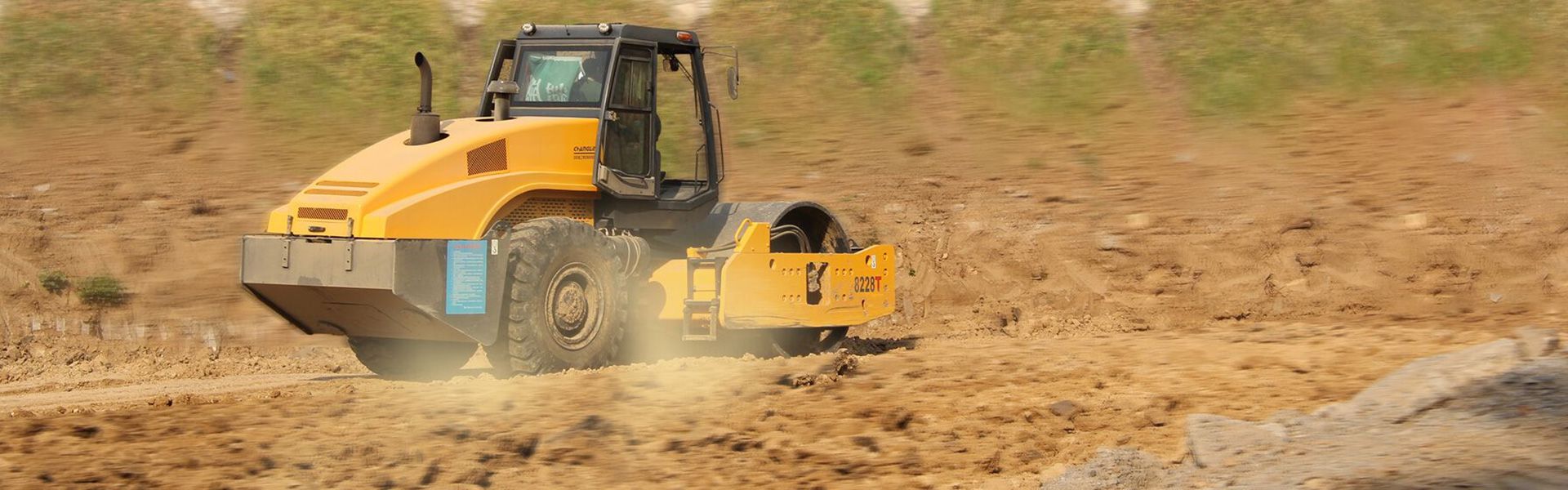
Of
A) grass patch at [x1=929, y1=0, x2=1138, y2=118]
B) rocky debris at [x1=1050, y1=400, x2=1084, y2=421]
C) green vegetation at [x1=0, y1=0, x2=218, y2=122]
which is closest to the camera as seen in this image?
rocky debris at [x1=1050, y1=400, x2=1084, y2=421]

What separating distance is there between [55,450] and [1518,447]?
7164mm

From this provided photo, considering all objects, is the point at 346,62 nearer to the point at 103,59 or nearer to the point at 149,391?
the point at 103,59

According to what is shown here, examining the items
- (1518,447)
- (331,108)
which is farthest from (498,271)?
(331,108)

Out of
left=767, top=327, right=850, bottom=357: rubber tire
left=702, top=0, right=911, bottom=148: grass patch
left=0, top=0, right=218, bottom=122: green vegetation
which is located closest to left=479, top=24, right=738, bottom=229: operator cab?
left=767, top=327, right=850, bottom=357: rubber tire

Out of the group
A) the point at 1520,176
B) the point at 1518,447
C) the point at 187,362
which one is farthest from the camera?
the point at 1520,176

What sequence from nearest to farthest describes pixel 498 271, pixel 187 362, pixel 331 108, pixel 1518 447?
pixel 1518 447 < pixel 498 271 < pixel 187 362 < pixel 331 108

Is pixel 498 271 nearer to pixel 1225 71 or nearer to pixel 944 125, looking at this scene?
pixel 944 125

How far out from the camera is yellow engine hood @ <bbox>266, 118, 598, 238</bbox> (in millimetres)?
9930

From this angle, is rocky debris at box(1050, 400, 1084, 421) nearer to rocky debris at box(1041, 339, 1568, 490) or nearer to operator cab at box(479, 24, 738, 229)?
rocky debris at box(1041, 339, 1568, 490)

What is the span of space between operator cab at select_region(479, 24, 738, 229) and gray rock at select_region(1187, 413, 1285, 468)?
4602 millimetres

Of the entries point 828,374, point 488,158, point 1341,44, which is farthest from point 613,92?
point 1341,44

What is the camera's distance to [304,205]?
1012 centimetres

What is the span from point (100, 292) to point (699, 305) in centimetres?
625

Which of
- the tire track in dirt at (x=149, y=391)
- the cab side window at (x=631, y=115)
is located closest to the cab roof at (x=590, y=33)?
the cab side window at (x=631, y=115)
